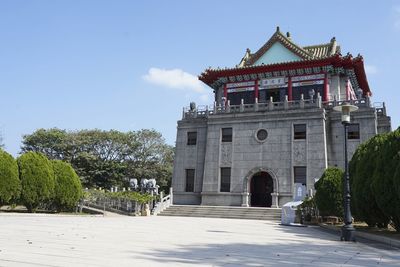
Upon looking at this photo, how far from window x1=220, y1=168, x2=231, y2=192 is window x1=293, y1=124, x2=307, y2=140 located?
502cm

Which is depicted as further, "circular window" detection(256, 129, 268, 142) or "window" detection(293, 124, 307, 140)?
"circular window" detection(256, 129, 268, 142)

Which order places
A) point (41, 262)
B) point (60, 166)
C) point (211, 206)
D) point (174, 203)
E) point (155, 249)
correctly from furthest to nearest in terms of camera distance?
point (174, 203) → point (211, 206) → point (60, 166) → point (155, 249) → point (41, 262)

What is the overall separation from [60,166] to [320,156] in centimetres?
1585

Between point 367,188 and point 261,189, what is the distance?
14.4 m

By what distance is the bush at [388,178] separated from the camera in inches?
436

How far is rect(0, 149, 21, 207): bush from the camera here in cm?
1997

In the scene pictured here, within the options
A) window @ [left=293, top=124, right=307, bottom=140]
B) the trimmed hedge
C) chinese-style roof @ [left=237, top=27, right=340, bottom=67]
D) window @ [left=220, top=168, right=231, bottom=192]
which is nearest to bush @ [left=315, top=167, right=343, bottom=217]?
the trimmed hedge

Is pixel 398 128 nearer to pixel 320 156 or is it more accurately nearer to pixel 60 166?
pixel 320 156

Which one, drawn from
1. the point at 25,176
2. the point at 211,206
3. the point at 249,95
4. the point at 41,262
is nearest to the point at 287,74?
the point at 249,95

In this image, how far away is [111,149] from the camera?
4462cm

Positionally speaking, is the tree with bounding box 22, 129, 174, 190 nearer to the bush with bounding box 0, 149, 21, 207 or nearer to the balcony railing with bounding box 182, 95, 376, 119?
the balcony railing with bounding box 182, 95, 376, 119

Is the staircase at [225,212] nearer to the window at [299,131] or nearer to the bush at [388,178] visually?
the window at [299,131]

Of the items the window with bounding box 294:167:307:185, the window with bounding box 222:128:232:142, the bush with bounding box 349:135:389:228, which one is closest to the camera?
the bush with bounding box 349:135:389:228

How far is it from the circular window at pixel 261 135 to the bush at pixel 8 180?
14.8 metres
